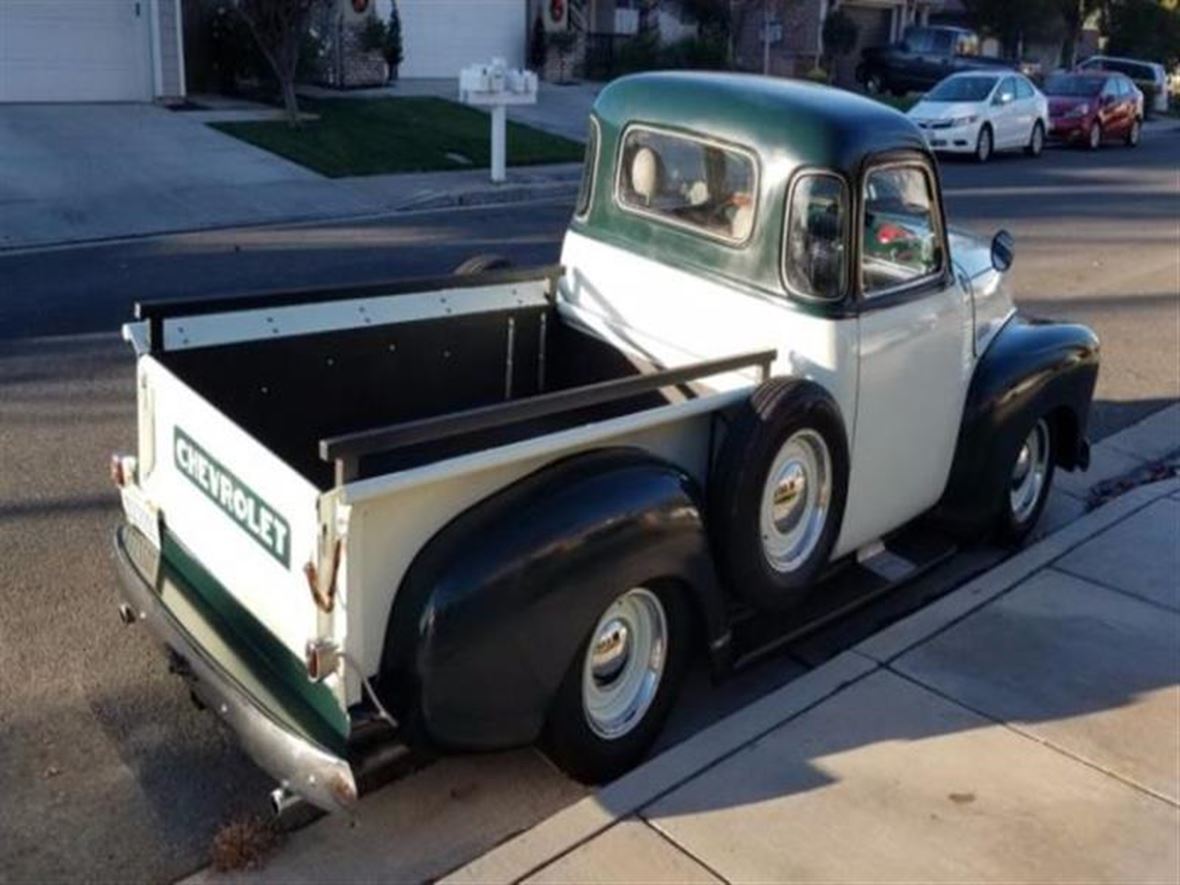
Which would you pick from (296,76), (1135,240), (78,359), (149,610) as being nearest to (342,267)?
(78,359)

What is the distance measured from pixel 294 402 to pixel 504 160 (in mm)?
12366

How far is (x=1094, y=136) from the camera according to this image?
25.1 m

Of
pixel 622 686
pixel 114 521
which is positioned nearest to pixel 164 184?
pixel 114 521

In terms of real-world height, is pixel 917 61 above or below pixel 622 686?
above

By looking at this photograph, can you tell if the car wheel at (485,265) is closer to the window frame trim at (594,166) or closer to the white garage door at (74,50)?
the window frame trim at (594,166)

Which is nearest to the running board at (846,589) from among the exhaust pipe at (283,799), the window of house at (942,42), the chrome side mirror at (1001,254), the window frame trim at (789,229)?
the window frame trim at (789,229)

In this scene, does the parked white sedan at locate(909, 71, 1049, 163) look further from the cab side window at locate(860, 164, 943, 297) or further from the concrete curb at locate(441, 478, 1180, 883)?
the cab side window at locate(860, 164, 943, 297)

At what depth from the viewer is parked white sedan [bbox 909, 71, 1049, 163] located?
20.8 metres

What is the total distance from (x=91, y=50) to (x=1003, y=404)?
17.4 meters

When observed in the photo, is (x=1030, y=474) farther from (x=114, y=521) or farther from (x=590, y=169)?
(x=114, y=521)

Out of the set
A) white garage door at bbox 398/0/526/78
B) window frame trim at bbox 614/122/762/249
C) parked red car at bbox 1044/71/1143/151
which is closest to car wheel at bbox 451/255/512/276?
window frame trim at bbox 614/122/762/249

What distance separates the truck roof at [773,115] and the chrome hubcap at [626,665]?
159 centimetres

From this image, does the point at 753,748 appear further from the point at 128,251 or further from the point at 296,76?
the point at 296,76

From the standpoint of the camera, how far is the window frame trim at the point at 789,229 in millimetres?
4184
